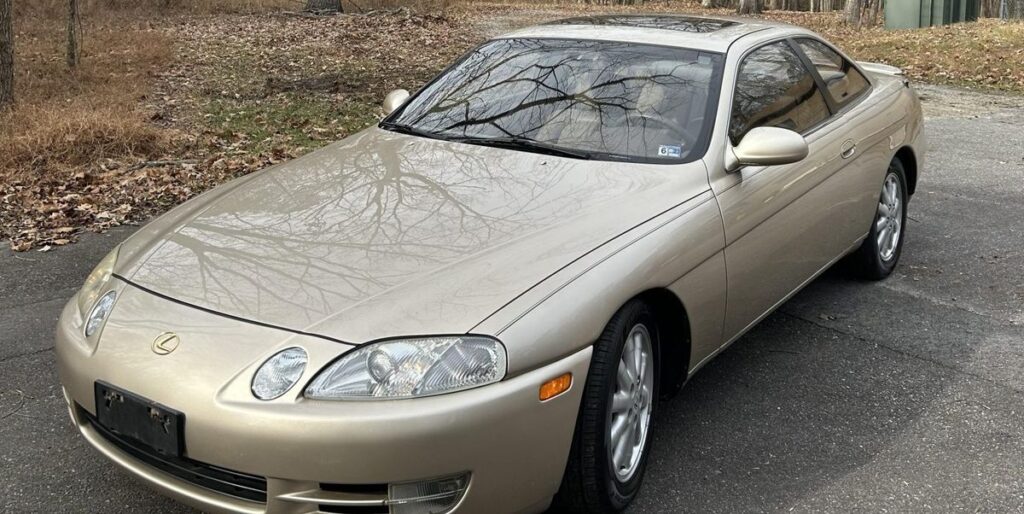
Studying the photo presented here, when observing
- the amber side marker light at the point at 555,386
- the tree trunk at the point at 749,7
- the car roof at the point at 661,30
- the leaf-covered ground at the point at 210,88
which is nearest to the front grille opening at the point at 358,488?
the amber side marker light at the point at 555,386

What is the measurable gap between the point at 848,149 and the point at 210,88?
9.00m

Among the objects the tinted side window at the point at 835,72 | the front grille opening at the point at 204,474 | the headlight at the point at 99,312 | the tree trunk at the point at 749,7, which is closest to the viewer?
the front grille opening at the point at 204,474

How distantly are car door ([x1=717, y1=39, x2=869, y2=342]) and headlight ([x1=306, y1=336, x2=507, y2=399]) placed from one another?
134 centimetres

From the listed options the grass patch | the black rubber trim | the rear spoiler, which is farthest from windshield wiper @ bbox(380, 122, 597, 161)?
the grass patch

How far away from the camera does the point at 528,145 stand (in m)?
3.81

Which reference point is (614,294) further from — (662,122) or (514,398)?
(662,122)

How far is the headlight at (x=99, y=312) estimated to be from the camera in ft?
9.64

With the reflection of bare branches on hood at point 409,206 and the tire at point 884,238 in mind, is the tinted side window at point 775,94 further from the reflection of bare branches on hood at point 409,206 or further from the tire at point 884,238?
the tire at point 884,238

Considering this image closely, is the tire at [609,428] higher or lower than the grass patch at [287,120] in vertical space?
higher

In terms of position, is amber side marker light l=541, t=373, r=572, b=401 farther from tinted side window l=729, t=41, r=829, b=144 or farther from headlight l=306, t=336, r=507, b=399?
tinted side window l=729, t=41, r=829, b=144

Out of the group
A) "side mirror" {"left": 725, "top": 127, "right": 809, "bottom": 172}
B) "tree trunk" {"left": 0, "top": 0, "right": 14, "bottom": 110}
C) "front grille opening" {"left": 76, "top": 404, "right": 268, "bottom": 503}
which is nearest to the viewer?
"front grille opening" {"left": 76, "top": 404, "right": 268, "bottom": 503}

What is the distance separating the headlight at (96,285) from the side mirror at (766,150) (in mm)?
2254

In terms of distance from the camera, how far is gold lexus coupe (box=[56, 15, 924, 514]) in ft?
8.20

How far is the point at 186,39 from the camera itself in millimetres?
15969
